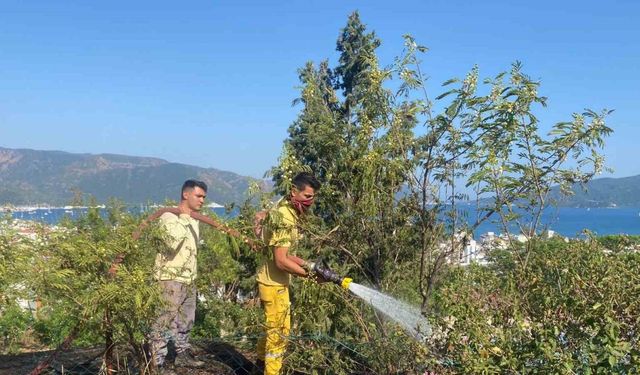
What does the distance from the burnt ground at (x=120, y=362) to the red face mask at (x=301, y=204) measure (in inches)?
65.8

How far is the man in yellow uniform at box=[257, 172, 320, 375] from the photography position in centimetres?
399

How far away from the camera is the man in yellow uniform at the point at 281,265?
3.99 meters

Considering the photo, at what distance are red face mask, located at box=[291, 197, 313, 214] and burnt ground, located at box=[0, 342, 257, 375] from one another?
5.48 ft

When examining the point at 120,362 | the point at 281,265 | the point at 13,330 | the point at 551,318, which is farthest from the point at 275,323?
the point at 13,330

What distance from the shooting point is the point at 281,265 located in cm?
402

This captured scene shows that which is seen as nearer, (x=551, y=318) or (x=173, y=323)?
(x=551, y=318)

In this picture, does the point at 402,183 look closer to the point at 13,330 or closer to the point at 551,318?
the point at 551,318

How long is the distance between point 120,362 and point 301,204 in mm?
2349

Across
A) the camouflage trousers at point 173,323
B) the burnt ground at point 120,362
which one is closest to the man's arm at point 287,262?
the camouflage trousers at point 173,323

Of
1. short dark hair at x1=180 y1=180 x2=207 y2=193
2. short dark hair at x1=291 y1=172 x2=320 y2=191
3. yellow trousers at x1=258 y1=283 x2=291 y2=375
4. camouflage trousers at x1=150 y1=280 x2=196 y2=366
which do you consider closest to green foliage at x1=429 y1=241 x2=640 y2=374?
short dark hair at x1=291 y1=172 x2=320 y2=191

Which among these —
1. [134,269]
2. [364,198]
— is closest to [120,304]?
[134,269]

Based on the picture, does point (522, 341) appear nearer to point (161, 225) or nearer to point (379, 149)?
point (379, 149)

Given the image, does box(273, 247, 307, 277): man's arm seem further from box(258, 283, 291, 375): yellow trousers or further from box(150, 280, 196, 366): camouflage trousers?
box(150, 280, 196, 366): camouflage trousers

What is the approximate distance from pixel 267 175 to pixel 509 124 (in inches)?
71.7
